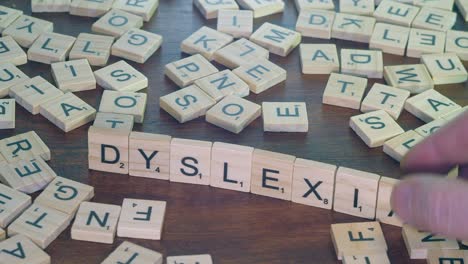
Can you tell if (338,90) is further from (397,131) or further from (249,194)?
(249,194)

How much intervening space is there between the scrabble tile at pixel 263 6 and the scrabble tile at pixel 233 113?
1.15ft

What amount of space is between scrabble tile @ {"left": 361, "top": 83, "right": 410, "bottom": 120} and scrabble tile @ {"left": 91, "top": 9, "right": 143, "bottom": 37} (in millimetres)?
543

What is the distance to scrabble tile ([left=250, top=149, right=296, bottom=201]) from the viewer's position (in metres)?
1.48

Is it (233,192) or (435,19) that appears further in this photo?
(435,19)

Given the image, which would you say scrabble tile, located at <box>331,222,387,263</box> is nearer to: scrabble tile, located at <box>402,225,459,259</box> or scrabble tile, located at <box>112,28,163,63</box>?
scrabble tile, located at <box>402,225,459,259</box>

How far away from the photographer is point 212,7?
6.35 ft

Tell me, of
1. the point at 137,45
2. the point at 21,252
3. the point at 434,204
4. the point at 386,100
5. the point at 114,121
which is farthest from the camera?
the point at 137,45

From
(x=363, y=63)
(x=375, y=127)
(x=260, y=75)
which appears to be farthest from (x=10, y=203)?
(x=363, y=63)

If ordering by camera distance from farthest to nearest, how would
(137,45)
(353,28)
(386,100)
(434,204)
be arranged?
(353,28) < (137,45) < (386,100) < (434,204)

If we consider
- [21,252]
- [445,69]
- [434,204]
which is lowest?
[21,252]

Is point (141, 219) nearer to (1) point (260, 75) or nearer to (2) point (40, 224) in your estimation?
(2) point (40, 224)

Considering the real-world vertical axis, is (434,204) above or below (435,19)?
above

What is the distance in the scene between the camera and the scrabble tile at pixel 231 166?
1487 mm

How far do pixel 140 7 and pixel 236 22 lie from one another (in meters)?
0.22
